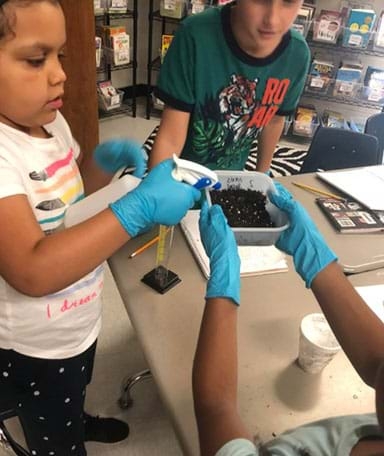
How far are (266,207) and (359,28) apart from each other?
2.50 m

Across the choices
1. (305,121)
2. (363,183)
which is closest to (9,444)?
(363,183)

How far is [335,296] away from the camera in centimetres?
81

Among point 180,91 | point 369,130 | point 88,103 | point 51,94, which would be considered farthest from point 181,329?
point 88,103

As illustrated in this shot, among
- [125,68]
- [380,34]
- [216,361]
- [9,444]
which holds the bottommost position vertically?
[9,444]

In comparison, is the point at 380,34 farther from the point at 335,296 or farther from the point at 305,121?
the point at 335,296

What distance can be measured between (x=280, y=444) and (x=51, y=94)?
0.65m

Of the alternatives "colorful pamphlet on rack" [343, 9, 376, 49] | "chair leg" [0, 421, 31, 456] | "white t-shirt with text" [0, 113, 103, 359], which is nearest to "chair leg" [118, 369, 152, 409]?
"chair leg" [0, 421, 31, 456]

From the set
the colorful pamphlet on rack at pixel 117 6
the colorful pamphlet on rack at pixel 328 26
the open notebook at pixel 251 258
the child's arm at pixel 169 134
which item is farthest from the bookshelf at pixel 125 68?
the open notebook at pixel 251 258

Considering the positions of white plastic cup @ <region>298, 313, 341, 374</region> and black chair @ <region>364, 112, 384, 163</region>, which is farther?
black chair @ <region>364, 112, 384, 163</region>

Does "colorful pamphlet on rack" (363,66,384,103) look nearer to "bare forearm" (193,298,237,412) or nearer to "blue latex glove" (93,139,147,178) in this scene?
"blue latex glove" (93,139,147,178)

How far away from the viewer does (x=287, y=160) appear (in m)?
3.08

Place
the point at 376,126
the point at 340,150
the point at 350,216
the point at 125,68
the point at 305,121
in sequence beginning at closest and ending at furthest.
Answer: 1. the point at 350,216
2. the point at 340,150
3. the point at 376,126
4. the point at 305,121
5. the point at 125,68

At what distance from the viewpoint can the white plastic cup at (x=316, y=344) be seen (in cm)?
76

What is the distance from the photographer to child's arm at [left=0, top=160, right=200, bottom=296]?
0.64m
